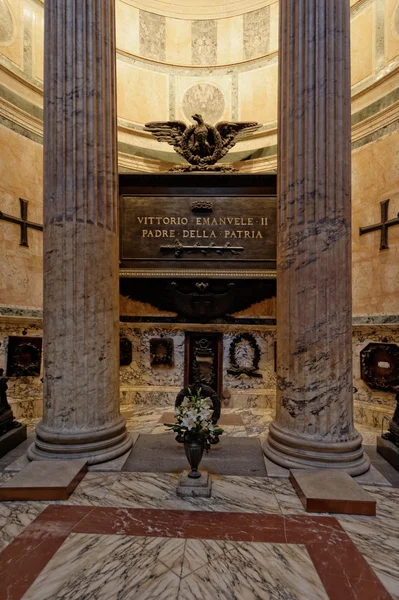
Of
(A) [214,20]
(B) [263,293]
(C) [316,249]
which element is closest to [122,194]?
(B) [263,293]

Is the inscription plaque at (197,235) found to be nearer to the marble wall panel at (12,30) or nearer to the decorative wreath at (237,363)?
the decorative wreath at (237,363)

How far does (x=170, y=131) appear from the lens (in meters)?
6.11

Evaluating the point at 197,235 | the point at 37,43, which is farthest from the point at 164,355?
the point at 37,43

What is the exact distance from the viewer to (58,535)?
2.53 metres

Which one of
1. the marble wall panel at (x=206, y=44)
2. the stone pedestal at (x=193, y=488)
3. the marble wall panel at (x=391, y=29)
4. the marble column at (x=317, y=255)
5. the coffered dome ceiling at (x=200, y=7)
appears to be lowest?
the stone pedestal at (x=193, y=488)

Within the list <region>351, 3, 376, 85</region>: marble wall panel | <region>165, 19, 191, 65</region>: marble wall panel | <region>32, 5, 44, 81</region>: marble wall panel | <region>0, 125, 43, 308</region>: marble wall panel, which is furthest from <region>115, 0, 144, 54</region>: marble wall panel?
<region>351, 3, 376, 85</region>: marble wall panel

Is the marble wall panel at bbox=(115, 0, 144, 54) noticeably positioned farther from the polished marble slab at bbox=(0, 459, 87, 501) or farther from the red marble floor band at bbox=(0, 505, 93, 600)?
the red marble floor band at bbox=(0, 505, 93, 600)

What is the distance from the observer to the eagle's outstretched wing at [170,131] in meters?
6.07

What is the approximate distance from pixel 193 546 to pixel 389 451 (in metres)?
2.49

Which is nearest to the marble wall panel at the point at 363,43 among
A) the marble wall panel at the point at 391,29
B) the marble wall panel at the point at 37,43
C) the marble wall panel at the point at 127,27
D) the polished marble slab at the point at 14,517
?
the marble wall panel at the point at 391,29

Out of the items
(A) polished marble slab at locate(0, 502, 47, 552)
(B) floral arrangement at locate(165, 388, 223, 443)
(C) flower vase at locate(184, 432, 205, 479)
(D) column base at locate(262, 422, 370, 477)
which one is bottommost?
(A) polished marble slab at locate(0, 502, 47, 552)

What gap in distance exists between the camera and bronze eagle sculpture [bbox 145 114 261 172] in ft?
19.6

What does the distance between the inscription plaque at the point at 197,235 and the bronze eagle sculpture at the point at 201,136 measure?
0.83 m

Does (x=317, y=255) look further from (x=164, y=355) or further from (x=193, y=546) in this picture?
(x=164, y=355)
